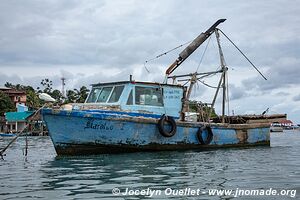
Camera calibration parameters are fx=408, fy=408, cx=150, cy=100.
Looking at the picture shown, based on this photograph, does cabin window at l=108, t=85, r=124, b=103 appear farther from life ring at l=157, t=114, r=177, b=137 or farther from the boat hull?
life ring at l=157, t=114, r=177, b=137

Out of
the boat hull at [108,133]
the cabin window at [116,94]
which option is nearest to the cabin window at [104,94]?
the cabin window at [116,94]

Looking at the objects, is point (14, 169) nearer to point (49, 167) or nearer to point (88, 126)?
point (49, 167)

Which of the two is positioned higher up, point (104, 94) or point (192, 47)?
point (192, 47)

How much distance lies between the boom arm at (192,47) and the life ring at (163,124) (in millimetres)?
3394

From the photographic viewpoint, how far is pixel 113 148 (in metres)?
12.9

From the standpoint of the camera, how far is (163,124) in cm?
1361

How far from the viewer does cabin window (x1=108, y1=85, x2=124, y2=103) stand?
13.9 meters

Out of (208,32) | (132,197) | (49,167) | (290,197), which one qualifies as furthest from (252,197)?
(208,32)

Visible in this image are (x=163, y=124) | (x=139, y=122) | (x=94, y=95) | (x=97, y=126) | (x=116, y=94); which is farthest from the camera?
(x=94, y=95)

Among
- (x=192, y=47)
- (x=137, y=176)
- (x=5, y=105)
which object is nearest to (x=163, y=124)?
(x=192, y=47)

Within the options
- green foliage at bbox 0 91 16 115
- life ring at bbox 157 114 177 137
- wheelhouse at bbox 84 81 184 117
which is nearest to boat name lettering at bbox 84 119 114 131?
wheelhouse at bbox 84 81 184 117

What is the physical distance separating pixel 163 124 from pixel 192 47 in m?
4.67

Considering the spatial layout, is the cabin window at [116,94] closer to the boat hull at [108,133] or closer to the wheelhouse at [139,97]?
the wheelhouse at [139,97]

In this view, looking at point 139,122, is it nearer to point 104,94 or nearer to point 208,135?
point 104,94
